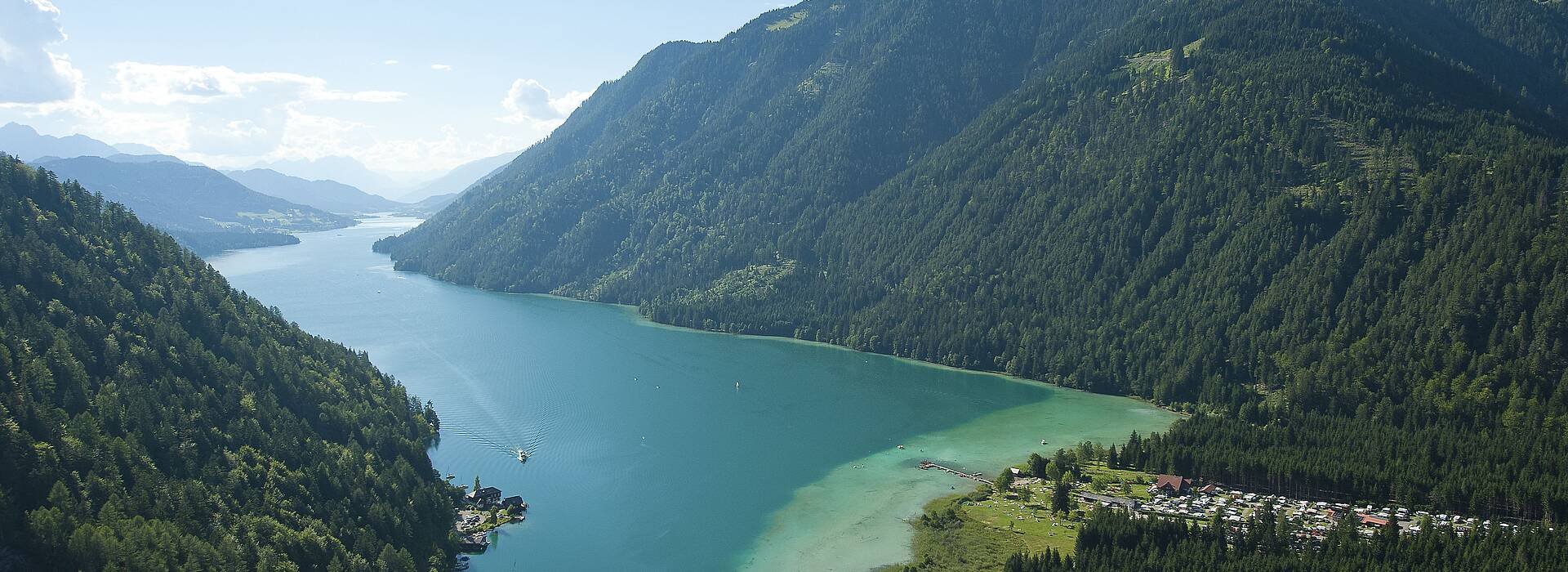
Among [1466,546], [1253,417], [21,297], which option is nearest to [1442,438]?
[1253,417]

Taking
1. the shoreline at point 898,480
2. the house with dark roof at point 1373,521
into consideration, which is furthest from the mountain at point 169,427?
the house with dark roof at point 1373,521

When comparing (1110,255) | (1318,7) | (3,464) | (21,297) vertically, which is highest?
(1318,7)

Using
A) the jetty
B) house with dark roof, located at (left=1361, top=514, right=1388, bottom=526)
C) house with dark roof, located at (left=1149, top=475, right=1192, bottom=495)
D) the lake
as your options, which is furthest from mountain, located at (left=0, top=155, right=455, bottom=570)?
house with dark roof, located at (left=1361, top=514, right=1388, bottom=526)

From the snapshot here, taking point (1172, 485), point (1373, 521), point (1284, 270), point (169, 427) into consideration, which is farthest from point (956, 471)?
point (169, 427)

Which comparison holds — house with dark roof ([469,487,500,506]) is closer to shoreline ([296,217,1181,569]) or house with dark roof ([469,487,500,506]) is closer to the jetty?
shoreline ([296,217,1181,569])

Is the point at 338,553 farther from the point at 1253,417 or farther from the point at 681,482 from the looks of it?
the point at 1253,417

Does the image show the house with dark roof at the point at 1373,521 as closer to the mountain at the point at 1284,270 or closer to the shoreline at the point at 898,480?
the mountain at the point at 1284,270
